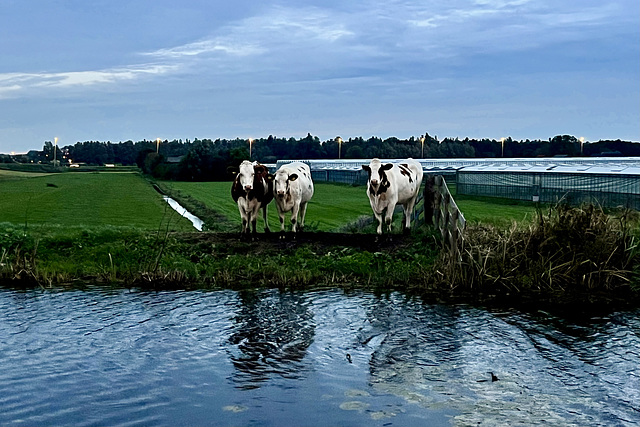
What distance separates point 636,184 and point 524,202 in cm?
847

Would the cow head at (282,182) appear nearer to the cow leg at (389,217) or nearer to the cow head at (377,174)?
the cow head at (377,174)

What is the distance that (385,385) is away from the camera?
28.5 ft

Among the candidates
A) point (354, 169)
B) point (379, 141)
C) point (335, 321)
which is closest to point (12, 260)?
point (335, 321)

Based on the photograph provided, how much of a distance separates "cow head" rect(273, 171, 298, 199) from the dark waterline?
223 inches

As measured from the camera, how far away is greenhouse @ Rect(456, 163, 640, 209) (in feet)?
103

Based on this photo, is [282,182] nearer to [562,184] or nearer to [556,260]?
[556,260]

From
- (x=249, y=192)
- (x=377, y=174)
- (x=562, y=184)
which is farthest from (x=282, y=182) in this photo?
(x=562, y=184)

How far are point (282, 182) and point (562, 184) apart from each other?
2345 centimetres

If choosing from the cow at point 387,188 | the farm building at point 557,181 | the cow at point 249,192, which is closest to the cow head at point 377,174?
the cow at point 387,188

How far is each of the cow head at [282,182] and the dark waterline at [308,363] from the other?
5.65 metres

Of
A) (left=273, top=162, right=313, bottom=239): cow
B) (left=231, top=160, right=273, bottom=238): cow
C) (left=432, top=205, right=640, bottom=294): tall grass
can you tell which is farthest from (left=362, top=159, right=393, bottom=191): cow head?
(left=432, top=205, right=640, bottom=294): tall grass

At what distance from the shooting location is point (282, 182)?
1900 centimetres

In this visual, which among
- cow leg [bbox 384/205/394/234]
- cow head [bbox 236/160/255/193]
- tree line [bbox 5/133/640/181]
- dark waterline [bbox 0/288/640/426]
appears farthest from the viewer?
tree line [bbox 5/133/640/181]

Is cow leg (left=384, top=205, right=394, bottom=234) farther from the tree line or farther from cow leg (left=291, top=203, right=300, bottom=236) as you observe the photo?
the tree line
